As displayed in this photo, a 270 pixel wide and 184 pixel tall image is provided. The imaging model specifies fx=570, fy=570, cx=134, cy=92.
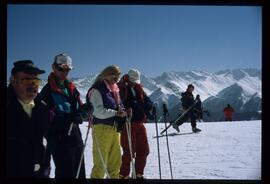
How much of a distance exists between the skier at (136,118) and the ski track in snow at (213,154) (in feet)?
0.35

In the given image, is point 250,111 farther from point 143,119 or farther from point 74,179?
point 74,179

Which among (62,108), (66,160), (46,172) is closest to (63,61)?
(62,108)

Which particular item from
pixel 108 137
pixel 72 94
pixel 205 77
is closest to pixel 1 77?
pixel 72 94

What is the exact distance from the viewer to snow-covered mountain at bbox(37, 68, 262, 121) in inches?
222

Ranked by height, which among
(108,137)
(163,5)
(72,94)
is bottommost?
(108,137)

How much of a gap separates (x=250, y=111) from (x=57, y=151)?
2.05 metres

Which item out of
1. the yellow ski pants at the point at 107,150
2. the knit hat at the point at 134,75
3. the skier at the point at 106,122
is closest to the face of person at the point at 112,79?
the skier at the point at 106,122

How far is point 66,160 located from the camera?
5.34 m

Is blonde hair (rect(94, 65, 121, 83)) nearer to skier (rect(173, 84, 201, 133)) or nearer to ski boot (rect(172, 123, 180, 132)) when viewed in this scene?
skier (rect(173, 84, 201, 133))

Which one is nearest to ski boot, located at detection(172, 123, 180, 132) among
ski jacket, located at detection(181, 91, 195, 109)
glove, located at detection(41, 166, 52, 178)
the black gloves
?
ski jacket, located at detection(181, 91, 195, 109)

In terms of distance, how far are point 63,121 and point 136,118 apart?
72cm

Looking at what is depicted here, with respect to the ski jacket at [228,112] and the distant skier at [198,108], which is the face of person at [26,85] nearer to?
the distant skier at [198,108]

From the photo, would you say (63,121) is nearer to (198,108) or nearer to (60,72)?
(60,72)

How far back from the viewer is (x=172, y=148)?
5.99 metres
